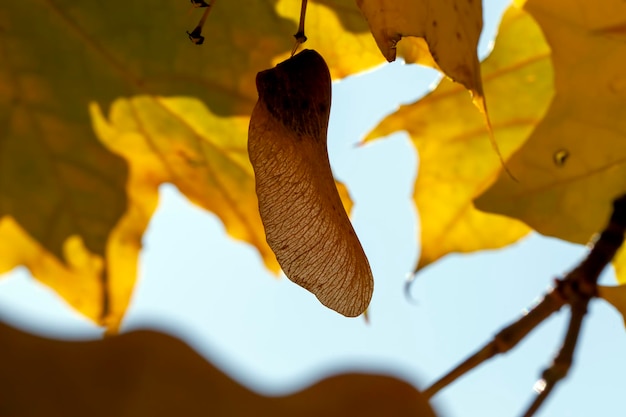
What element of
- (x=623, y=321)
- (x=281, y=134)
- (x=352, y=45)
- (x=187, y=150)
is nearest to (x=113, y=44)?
(x=187, y=150)

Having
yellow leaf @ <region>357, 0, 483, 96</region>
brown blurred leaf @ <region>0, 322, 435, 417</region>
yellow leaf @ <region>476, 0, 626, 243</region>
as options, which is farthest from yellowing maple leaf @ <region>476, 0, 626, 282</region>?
brown blurred leaf @ <region>0, 322, 435, 417</region>

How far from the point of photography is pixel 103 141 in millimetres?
697

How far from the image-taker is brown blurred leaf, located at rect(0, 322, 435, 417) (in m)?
0.21

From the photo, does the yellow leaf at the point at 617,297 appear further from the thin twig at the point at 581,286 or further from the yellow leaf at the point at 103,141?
the yellow leaf at the point at 103,141

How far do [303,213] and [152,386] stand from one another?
0.64ft

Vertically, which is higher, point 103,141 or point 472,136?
point 472,136

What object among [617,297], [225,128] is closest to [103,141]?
[225,128]

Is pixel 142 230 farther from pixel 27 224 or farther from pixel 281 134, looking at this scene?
pixel 281 134

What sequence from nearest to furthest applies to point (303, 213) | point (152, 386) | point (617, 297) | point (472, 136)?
point (152, 386)
point (303, 213)
point (617, 297)
point (472, 136)

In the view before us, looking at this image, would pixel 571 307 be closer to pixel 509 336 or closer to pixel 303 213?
pixel 509 336

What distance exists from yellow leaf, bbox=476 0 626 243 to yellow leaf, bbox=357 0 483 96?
16 cm

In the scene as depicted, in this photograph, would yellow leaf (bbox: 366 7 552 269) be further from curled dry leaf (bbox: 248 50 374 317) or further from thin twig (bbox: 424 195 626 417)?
curled dry leaf (bbox: 248 50 374 317)

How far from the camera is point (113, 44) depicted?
680 mm

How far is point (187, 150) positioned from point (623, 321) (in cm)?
36
